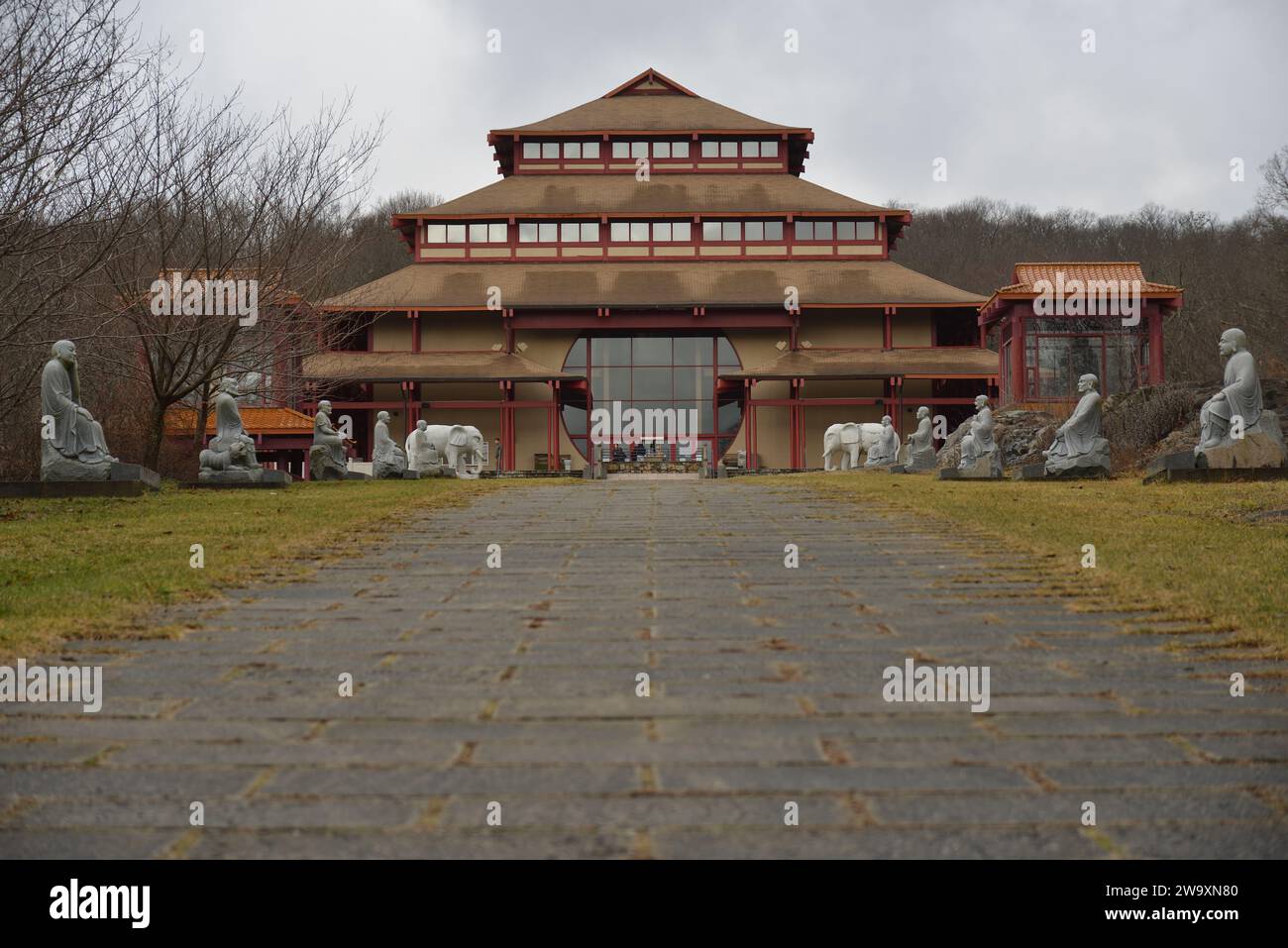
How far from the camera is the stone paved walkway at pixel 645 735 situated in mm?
2943

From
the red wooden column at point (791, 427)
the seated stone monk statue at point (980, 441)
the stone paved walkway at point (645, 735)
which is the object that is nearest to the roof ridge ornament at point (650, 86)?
the red wooden column at point (791, 427)

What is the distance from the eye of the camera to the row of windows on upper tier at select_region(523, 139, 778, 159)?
1711 inches

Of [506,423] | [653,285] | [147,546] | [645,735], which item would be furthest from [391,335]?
[645,735]

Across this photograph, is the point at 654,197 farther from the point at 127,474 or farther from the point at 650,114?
the point at 127,474

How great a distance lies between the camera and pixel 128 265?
60.3 feet

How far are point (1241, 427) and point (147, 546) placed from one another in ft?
42.3

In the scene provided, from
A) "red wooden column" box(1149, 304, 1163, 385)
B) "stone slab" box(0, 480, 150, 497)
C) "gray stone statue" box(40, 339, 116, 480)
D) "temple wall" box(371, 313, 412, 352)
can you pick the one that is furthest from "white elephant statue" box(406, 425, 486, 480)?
"red wooden column" box(1149, 304, 1163, 385)

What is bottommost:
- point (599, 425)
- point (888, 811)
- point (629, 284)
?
→ point (888, 811)

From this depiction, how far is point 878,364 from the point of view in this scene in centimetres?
3609

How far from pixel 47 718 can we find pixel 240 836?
1.57 metres

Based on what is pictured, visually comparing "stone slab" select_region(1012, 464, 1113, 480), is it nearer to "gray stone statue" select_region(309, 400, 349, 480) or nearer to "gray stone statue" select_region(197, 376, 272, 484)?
"gray stone statue" select_region(197, 376, 272, 484)

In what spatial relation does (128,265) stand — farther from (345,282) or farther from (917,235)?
(917,235)

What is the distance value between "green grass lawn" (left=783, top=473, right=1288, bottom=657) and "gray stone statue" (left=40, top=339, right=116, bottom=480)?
9.66m

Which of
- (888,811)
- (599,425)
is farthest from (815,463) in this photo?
(888,811)
